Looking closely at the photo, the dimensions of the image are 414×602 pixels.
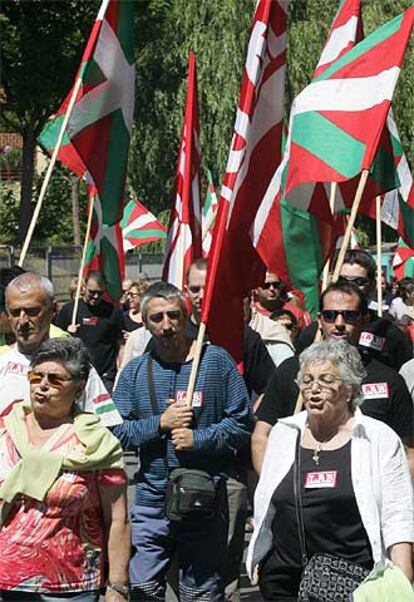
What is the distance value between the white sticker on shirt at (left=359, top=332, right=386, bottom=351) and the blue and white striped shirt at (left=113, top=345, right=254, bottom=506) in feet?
2.09

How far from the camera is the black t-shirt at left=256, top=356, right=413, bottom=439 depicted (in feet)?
20.6

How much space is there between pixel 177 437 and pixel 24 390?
2.87 ft

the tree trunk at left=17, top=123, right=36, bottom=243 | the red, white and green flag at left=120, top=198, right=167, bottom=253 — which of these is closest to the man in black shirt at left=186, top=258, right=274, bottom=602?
the red, white and green flag at left=120, top=198, right=167, bottom=253

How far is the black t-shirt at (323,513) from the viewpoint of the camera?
5270 mm

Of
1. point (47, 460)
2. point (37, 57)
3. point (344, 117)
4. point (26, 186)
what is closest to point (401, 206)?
point (344, 117)

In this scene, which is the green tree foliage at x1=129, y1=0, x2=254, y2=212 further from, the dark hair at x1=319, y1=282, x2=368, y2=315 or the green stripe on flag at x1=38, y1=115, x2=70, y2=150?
the dark hair at x1=319, y1=282, x2=368, y2=315

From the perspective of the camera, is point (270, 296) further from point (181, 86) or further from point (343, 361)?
point (181, 86)

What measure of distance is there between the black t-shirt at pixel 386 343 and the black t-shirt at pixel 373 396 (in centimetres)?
46

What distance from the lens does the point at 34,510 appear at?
16.7 ft

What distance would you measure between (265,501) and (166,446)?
1067mm

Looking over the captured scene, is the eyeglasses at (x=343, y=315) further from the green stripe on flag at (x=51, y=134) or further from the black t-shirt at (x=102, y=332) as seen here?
the black t-shirt at (x=102, y=332)

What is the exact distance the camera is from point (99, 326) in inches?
477

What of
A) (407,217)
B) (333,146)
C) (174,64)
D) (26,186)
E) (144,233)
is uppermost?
(174,64)

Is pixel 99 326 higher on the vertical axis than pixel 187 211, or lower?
lower
